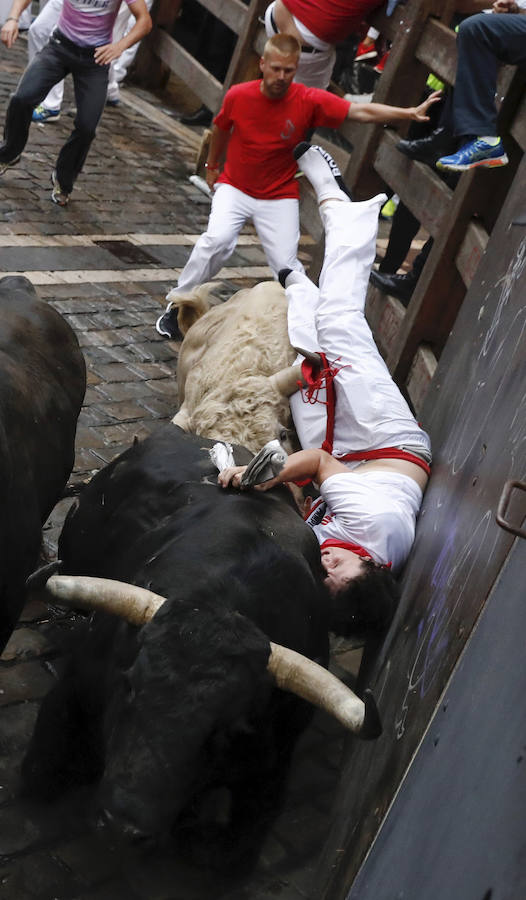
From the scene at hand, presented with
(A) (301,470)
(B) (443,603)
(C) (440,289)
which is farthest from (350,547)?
(C) (440,289)

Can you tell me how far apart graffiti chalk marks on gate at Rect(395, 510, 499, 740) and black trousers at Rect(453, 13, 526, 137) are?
11.4 feet

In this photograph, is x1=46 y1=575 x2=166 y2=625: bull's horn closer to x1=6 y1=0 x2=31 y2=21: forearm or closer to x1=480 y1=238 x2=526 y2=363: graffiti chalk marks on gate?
x1=480 y1=238 x2=526 y2=363: graffiti chalk marks on gate

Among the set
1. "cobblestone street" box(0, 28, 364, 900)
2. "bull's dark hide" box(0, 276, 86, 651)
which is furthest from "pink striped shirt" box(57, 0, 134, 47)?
"bull's dark hide" box(0, 276, 86, 651)

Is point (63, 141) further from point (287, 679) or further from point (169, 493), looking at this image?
point (287, 679)

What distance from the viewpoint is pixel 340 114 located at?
831 cm

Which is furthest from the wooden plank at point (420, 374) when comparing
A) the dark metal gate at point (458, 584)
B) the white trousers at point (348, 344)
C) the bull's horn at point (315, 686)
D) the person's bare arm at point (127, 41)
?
the person's bare arm at point (127, 41)

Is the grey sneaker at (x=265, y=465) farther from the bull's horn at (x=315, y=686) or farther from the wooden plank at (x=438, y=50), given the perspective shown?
the wooden plank at (x=438, y=50)

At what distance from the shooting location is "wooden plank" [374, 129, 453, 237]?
7660 mm

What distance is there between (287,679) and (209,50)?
41.5 ft

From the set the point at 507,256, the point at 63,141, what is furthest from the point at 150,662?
the point at 63,141

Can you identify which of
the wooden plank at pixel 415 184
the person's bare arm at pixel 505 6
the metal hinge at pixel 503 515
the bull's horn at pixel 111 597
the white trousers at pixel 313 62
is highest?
the person's bare arm at pixel 505 6

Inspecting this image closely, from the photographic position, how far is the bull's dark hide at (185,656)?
3.38 meters

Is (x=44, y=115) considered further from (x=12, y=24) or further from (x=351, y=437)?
(x=351, y=437)

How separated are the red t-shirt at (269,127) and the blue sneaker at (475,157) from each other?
82.8 inches
